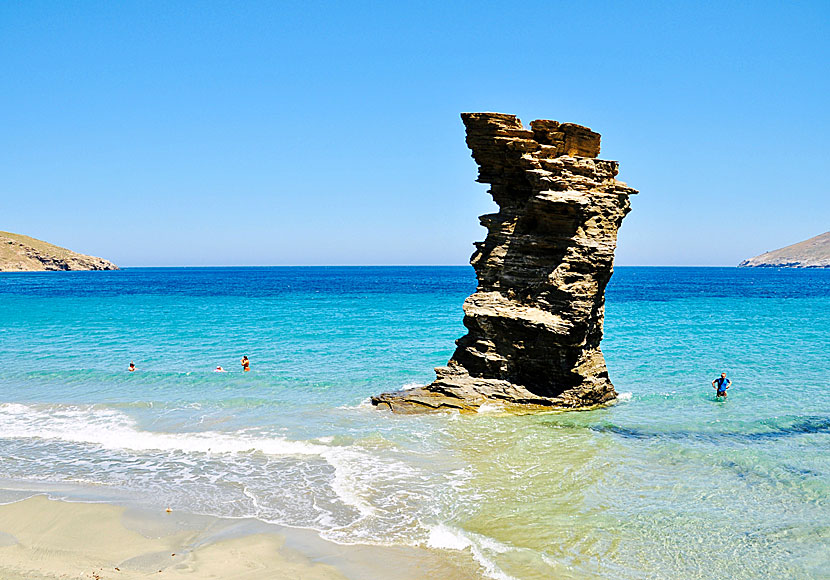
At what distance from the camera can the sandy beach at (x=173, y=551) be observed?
32.3 feet

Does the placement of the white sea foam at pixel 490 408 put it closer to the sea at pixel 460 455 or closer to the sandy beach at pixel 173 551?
the sea at pixel 460 455

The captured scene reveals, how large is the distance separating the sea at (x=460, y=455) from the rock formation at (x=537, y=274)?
126cm

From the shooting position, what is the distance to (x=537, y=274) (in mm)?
20031

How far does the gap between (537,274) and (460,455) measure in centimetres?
722

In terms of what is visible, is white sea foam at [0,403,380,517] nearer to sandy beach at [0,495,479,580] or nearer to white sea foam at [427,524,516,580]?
sandy beach at [0,495,479,580]

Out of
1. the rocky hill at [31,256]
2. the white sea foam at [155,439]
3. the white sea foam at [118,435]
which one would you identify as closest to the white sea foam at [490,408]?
the white sea foam at [155,439]

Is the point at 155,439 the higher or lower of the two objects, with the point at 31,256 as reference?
lower

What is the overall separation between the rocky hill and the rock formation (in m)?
191

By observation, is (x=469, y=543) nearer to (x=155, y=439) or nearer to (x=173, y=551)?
(x=173, y=551)

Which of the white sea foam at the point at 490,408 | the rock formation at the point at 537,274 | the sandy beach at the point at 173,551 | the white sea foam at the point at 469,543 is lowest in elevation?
the sandy beach at the point at 173,551

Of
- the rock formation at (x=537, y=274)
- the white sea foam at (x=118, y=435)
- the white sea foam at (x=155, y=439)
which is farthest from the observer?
the rock formation at (x=537, y=274)

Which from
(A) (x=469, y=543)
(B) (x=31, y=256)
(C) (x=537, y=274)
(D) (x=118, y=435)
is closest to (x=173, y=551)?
(A) (x=469, y=543)

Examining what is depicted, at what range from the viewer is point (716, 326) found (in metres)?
44.4

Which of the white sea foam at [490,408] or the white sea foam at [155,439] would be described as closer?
the white sea foam at [155,439]
